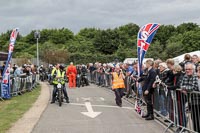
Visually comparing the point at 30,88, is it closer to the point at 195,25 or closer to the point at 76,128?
the point at 76,128

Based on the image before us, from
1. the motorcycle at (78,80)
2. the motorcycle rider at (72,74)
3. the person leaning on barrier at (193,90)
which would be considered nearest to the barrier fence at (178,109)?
the person leaning on barrier at (193,90)

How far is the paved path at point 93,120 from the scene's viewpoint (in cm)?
1091

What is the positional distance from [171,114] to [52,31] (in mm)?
89708

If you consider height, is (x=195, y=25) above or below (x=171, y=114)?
above

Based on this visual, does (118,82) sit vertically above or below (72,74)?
below

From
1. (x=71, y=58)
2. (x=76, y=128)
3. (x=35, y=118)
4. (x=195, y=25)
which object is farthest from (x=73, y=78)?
(x=195, y=25)

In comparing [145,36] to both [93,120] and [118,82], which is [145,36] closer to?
[93,120]

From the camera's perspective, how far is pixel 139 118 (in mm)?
12945

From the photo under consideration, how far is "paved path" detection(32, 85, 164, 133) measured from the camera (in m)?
10.9

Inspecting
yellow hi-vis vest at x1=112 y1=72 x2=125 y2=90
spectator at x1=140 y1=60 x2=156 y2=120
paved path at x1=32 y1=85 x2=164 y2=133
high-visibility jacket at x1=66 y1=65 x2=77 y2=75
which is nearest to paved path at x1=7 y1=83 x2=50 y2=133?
paved path at x1=32 y1=85 x2=164 y2=133

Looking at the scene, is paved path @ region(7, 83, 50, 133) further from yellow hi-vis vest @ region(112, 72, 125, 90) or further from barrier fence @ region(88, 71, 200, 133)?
barrier fence @ region(88, 71, 200, 133)

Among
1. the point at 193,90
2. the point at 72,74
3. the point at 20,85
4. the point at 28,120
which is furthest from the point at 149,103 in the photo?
the point at 72,74

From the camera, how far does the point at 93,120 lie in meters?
12.7

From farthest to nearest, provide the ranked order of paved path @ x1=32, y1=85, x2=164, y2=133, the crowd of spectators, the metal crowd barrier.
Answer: the metal crowd barrier, paved path @ x1=32, y1=85, x2=164, y2=133, the crowd of spectators
